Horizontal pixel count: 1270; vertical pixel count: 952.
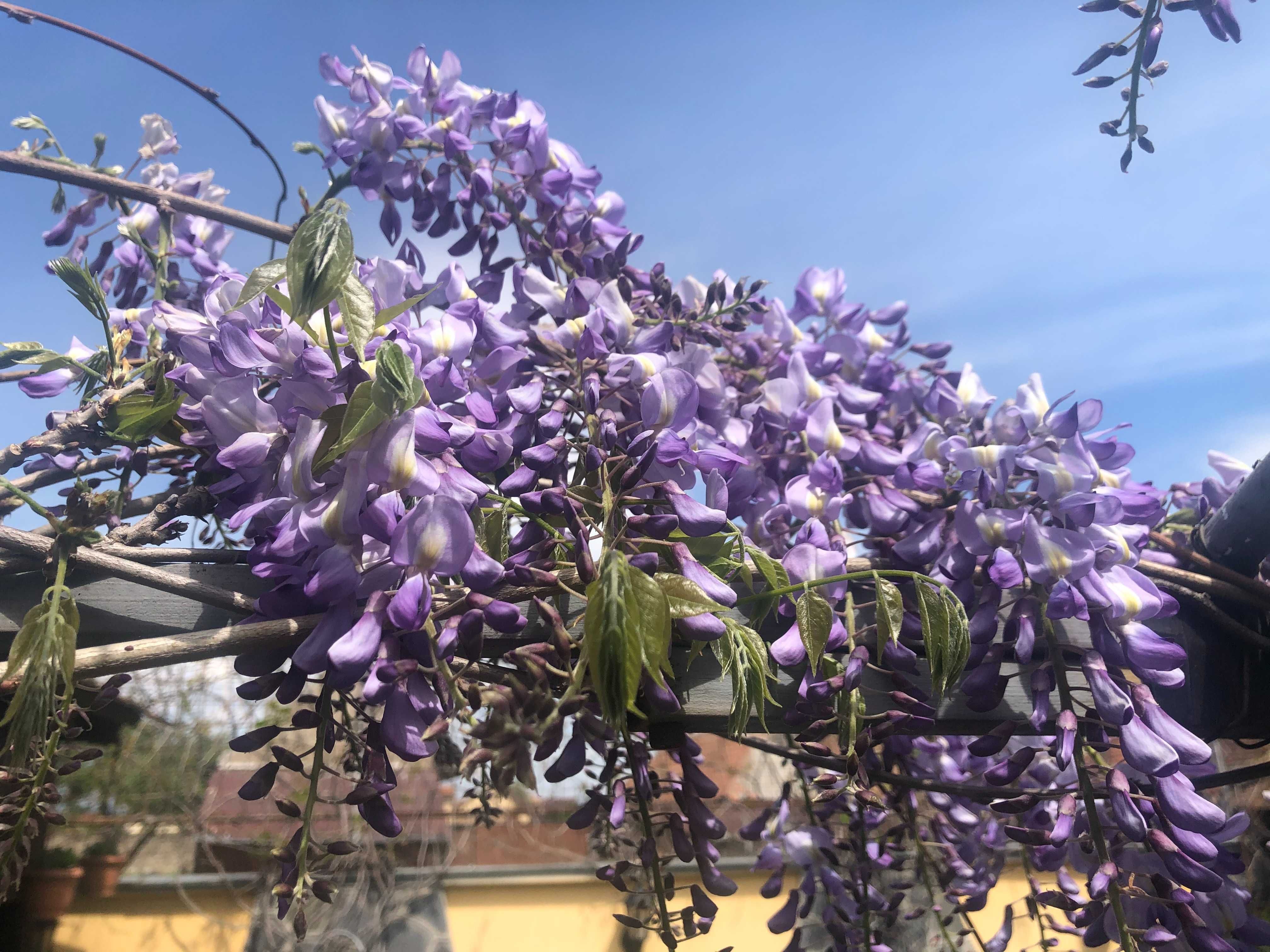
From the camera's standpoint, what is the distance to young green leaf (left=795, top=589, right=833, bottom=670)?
0.65 metres

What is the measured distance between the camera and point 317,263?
0.46 m

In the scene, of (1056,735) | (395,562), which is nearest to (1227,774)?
(1056,735)

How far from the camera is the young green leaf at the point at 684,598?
1.70ft

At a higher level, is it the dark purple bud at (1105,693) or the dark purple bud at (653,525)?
the dark purple bud at (653,525)

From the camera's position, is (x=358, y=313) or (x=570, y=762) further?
(x=570, y=762)

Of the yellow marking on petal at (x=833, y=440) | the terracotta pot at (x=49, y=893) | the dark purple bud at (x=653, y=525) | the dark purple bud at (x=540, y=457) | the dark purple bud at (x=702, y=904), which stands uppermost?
the yellow marking on petal at (x=833, y=440)

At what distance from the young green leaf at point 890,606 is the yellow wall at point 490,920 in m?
3.83

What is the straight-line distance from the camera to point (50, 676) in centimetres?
55

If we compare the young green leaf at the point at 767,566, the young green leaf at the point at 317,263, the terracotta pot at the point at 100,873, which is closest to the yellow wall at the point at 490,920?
the terracotta pot at the point at 100,873

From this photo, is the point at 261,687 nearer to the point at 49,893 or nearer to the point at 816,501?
the point at 816,501

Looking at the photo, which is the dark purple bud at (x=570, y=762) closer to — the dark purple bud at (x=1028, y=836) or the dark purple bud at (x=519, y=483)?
the dark purple bud at (x=519, y=483)

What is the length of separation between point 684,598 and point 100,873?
4.72 meters

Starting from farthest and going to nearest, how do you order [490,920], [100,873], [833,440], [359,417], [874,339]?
1. [490,920]
2. [100,873]
3. [874,339]
4. [833,440]
5. [359,417]

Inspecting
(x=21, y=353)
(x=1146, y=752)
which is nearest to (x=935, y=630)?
(x=1146, y=752)
